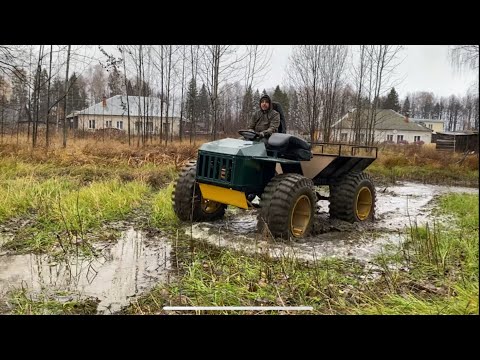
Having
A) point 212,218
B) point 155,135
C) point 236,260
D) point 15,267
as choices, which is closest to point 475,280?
point 236,260

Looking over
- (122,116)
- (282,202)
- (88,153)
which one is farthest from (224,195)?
(122,116)

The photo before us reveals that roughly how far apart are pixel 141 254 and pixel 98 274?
70 centimetres

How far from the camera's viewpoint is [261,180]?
5.44 meters

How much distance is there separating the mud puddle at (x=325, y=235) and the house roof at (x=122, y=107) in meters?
8.65

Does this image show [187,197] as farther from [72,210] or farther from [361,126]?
A: [361,126]

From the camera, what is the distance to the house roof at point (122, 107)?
1384 centimetres

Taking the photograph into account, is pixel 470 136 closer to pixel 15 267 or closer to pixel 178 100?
pixel 15 267

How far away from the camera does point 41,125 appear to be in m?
10.8

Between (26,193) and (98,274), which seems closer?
(98,274)

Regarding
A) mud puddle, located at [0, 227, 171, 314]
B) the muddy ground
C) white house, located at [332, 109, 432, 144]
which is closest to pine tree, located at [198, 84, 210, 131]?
the muddy ground

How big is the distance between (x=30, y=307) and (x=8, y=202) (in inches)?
138

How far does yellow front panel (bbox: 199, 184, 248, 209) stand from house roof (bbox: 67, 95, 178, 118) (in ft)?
30.0

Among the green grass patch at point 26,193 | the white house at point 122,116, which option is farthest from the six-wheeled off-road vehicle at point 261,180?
the white house at point 122,116
